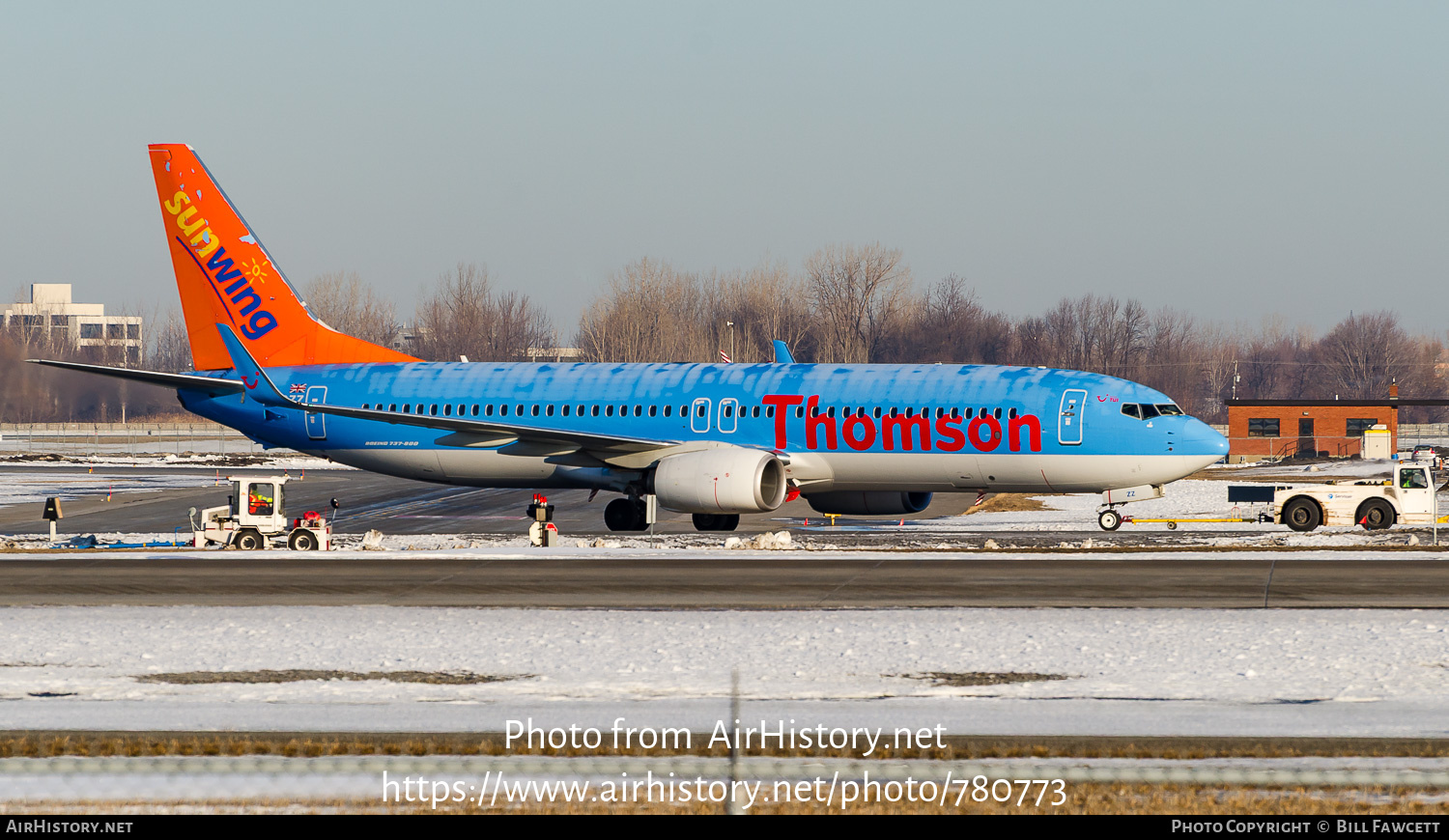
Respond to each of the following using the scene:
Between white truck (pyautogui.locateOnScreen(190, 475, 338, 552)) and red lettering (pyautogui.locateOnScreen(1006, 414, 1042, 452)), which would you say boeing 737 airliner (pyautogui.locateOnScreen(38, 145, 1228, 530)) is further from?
white truck (pyautogui.locateOnScreen(190, 475, 338, 552))

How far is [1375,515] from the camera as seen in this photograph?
37.7 meters

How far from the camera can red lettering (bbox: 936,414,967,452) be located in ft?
118

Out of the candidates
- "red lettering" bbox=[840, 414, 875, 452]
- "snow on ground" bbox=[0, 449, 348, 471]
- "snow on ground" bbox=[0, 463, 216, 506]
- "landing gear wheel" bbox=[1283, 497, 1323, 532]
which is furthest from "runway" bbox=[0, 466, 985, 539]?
"snow on ground" bbox=[0, 449, 348, 471]

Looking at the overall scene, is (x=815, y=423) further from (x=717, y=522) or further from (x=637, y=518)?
(x=637, y=518)

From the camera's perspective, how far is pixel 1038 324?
172125 millimetres

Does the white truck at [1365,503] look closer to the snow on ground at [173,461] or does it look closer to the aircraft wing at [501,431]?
the aircraft wing at [501,431]

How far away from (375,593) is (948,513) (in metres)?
26.7

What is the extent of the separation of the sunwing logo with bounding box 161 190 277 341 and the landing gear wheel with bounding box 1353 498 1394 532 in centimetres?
3068

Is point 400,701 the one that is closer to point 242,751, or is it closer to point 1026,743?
point 242,751

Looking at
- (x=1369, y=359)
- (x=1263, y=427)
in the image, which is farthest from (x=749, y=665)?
(x=1369, y=359)

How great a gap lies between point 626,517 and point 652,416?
2.76m

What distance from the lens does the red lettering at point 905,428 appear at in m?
36.2
